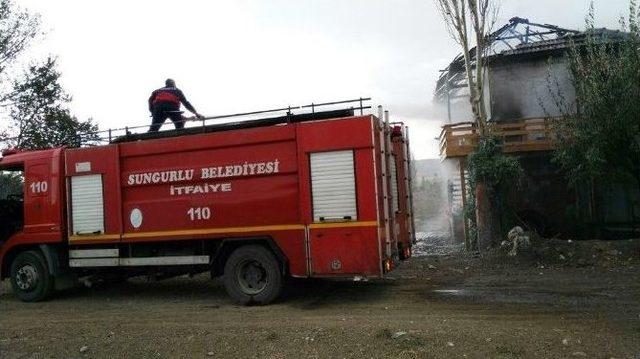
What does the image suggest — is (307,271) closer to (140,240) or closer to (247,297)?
(247,297)

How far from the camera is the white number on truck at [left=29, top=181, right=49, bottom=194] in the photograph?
9.14m

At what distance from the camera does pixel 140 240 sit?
8.45 metres

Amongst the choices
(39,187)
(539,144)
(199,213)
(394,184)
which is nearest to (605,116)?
(539,144)

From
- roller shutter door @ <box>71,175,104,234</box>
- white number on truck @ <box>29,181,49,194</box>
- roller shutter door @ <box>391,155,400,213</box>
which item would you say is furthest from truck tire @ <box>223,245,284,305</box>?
white number on truck @ <box>29,181,49,194</box>

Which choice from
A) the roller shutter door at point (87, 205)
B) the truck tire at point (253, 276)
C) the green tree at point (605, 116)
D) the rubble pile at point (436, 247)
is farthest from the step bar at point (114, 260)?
the green tree at point (605, 116)

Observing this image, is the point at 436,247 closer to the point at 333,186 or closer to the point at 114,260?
the point at 333,186

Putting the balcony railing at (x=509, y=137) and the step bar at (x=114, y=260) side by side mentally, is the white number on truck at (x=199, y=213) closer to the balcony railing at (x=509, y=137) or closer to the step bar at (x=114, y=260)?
the step bar at (x=114, y=260)

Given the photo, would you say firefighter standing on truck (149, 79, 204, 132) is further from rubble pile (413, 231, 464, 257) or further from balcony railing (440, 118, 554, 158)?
balcony railing (440, 118, 554, 158)

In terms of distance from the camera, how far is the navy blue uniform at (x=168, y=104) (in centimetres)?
959

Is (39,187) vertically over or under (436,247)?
over

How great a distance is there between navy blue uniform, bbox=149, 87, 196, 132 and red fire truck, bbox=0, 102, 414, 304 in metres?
0.97

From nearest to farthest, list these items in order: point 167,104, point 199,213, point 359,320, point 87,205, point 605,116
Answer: point 359,320
point 199,213
point 87,205
point 167,104
point 605,116

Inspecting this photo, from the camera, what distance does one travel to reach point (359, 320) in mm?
6598

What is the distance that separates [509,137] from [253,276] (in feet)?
37.8
